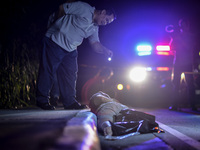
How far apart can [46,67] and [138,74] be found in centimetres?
523

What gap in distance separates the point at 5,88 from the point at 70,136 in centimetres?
338

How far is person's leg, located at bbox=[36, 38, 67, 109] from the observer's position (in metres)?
3.08

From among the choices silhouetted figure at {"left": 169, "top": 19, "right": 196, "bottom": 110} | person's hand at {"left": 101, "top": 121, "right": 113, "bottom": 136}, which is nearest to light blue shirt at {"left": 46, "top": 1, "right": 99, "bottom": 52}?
person's hand at {"left": 101, "top": 121, "right": 113, "bottom": 136}

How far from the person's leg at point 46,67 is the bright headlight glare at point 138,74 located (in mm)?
5041

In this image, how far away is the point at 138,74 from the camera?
773 centimetres

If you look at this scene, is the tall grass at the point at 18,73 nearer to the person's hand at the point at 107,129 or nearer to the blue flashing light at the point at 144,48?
the person's hand at the point at 107,129

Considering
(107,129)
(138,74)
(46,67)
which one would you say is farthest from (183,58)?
(107,129)

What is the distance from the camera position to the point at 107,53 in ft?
11.9

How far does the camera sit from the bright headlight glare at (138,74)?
7.73 meters

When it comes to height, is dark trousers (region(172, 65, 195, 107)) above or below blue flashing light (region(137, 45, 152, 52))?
below

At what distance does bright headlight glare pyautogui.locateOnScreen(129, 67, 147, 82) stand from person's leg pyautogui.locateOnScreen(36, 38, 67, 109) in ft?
16.5

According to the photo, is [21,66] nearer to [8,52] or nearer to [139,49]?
[8,52]

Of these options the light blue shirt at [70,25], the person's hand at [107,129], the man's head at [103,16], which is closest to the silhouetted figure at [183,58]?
the man's head at [103,16]

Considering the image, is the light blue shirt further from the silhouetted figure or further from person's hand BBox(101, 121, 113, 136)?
the silhouetted figure
